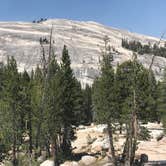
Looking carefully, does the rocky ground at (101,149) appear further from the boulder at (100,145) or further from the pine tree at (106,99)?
the pine tree at (106,99)

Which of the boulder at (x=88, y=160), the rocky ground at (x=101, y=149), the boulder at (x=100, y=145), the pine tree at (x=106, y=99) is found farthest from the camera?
the boulder at (x=100, y=145)

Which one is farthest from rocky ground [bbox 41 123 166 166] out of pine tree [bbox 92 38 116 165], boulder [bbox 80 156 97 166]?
pine tree [bbox 92 38 116 165]

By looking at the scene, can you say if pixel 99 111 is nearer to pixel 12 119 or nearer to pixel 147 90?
pixel 147 90

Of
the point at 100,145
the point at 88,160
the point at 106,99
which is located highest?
the point at 106,99

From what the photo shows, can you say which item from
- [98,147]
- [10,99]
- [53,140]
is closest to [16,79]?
[10,99]

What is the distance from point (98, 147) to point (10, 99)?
2180 centimetres

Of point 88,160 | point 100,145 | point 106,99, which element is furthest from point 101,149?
point 106,99

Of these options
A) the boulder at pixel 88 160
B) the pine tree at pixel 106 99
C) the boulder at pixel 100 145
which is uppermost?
the pine tree at pixel 106 99

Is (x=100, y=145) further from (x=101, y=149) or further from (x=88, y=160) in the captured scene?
(x=88, y=160)

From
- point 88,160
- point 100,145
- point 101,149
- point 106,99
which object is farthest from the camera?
point 100,145

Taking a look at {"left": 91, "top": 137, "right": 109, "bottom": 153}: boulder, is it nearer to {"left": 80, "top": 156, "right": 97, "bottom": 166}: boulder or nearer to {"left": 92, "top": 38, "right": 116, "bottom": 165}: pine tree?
{"left": 80, "top": 156, "right": 97, "bottom": 166}: boulder

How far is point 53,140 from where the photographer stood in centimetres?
6862

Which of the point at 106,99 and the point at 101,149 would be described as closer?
the point at 106,99

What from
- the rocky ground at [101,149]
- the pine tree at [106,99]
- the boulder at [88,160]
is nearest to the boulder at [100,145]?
the rocky ground at [101,149]
